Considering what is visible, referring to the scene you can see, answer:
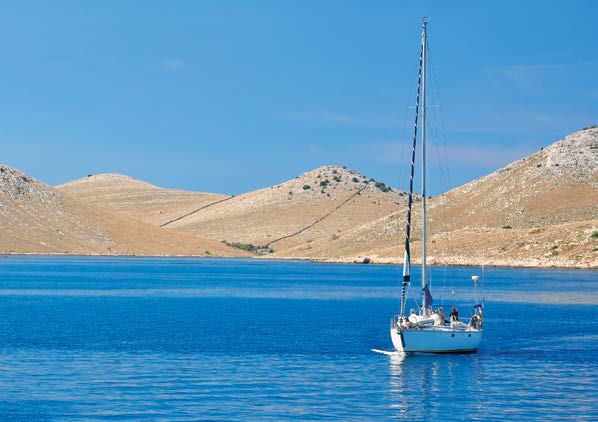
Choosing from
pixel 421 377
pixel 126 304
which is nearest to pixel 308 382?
pixel 421 377

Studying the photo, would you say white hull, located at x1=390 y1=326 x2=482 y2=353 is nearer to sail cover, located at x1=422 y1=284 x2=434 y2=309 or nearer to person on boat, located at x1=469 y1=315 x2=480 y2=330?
person on boat, located at x1=469 y1=315 x2=480 y2=330

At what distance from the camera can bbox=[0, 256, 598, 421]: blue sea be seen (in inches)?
1289

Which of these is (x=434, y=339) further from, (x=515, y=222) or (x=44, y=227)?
(x=44, y=227)

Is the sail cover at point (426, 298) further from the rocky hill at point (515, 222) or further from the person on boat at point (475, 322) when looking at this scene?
the rocky hill at point (515, 222)

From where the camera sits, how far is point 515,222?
162m

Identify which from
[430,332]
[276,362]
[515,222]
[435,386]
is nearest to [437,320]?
[430,332]

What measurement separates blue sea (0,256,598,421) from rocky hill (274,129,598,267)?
56.3 meters

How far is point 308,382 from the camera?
3728 centimetres

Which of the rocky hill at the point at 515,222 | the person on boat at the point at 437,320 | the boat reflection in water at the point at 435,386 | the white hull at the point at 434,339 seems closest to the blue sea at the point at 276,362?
the boat reflection in water at the point at 435,386

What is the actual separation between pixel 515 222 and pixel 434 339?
120871 mm

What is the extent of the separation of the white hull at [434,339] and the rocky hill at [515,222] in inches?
A: 3489

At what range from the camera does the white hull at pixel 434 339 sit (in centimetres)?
4456

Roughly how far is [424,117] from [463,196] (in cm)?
13601

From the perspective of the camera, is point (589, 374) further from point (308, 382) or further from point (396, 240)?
point (396, 240)
